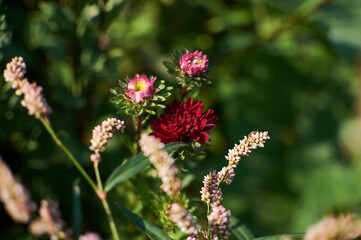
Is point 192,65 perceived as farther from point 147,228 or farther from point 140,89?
point 147,228

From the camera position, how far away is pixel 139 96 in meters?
0.44

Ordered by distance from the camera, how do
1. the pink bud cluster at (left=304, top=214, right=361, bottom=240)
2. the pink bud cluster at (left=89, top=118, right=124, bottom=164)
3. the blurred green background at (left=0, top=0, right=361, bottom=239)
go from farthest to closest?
1. the blurred green background at (left=0, top=0, right=361, bottom=239)
2. the pink bud cluster at (left=89, top=118, right=124, bottom=164)
3. the pink bud cluster at (left=304, top=214, right=361, bottom=240)

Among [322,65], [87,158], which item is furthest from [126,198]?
[322,65]

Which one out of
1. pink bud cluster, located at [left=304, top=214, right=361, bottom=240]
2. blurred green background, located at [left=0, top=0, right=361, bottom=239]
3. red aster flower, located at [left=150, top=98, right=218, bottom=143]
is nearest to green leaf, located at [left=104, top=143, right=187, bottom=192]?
red aster flower, located at [left=150, top=98, right=218, bottom=143]

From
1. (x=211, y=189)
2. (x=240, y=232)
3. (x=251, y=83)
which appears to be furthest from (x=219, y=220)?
(x=251, y=83)

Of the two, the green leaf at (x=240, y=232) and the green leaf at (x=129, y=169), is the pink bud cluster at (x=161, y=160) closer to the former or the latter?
the green leaf at (x=129, y=169)

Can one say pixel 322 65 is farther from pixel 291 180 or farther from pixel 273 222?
pixel 273 222

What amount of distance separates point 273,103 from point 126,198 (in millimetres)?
801

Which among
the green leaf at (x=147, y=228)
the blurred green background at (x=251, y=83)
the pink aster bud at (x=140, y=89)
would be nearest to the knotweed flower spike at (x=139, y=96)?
the pink aster bud at (x=140, y=89)

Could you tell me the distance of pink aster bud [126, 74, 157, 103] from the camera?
0.44 metres

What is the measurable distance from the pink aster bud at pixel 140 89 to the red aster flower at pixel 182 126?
33mm

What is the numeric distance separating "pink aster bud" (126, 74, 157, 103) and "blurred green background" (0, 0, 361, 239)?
360 millimetres

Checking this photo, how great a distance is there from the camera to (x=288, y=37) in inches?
49.2

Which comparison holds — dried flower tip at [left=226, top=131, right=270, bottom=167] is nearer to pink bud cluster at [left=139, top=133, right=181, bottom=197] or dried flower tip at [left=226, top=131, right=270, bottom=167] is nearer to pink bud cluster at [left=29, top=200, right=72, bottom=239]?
pink bud cluster at [left=139, top=133, right=181, bottom=197]
